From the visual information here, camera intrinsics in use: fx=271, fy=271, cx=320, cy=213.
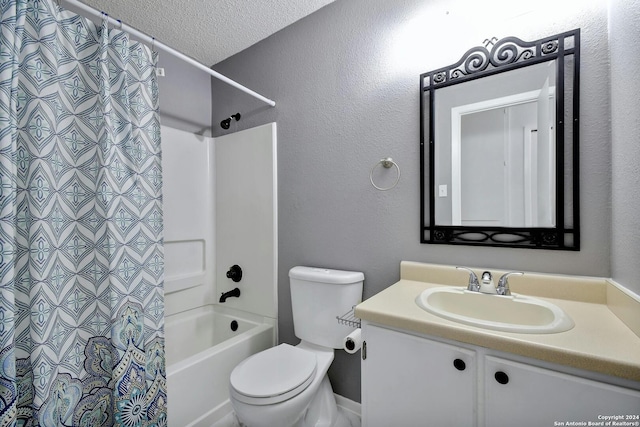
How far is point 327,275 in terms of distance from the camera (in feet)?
4.81

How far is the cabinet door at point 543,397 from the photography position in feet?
2.10

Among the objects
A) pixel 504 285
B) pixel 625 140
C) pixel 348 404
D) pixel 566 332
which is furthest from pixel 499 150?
pixel 348 404

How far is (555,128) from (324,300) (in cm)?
128

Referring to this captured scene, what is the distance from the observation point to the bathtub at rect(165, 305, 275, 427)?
52.8 inches

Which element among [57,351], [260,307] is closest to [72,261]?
[57,351]

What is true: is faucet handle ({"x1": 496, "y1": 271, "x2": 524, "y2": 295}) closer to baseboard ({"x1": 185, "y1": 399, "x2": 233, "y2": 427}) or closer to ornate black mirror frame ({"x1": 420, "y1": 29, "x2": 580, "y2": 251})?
ornate black mirror frame ({"x1": 420, "y1": 29, "x2": 580, "y2": 251})

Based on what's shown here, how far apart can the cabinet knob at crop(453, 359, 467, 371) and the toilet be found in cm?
68

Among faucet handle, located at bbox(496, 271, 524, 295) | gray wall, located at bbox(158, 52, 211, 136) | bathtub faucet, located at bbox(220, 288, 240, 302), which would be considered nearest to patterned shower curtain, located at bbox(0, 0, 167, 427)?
bathtub faucet, located at bbox(220, 288, 240, 302)

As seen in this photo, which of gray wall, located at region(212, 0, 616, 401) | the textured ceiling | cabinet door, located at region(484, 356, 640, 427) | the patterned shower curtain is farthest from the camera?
the textured ceiling

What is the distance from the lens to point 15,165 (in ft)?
2.85

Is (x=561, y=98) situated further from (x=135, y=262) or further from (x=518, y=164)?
(x=135, y=262)

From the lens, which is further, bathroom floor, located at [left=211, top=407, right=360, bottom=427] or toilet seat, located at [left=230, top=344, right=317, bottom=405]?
A: bathroom floor, located at [left=211, top=407, right=360, bottom=427]

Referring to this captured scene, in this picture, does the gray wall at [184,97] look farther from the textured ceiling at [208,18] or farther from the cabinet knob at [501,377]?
the cabinet knob at [501,377]

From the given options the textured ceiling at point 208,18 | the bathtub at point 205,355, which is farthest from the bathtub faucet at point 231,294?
the textured ceiling at point 208,18
